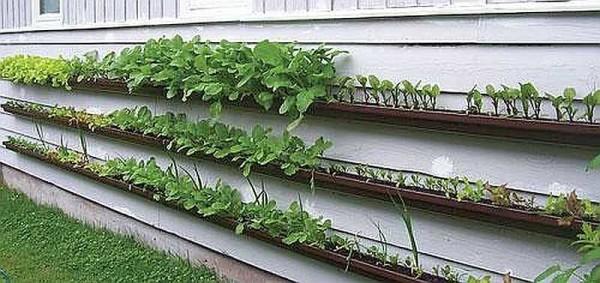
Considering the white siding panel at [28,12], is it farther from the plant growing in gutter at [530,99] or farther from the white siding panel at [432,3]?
the plant growing in gutter at [530,99]

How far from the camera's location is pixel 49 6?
6348mm

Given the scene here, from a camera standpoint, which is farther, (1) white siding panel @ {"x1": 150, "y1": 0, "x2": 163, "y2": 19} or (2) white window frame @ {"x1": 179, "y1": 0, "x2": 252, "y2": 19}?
(1) white siding panel @ {"x1": 150, "y1": 0, "x2": 163, "y2": 19}

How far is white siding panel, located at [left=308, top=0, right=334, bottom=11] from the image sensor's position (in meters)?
3.34

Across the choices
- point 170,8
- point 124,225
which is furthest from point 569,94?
point 124,225

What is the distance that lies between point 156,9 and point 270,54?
5.39ft

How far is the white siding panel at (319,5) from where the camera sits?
3335 millimetres

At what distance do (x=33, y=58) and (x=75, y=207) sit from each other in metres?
1.29

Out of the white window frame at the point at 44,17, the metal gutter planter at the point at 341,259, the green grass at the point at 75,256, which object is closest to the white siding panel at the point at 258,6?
the metal gutter planter at the point at 341,259

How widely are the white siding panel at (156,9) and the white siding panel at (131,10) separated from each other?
8.8 inches

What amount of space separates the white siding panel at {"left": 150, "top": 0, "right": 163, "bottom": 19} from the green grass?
1.50 metres

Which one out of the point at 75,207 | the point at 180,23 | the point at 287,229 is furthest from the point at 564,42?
the point at 75,207

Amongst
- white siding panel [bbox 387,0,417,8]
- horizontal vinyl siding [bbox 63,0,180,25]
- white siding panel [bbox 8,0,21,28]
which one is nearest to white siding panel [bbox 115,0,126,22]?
horizontal vinyl siding [bbox 63,0,180,25]

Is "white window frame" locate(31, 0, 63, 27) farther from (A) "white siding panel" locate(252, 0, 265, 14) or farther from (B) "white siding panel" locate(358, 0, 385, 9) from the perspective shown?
(B) "white siding panel" locate(358, 0, 385, 9)

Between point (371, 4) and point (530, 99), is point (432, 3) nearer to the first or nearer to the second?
point (371, 4)
